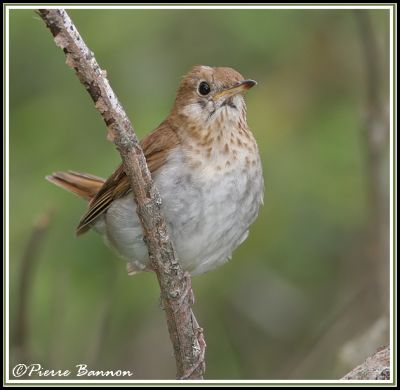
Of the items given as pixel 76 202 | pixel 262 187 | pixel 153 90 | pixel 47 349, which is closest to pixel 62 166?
pixel 76 202

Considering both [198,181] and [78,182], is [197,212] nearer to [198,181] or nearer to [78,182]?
[198,181]

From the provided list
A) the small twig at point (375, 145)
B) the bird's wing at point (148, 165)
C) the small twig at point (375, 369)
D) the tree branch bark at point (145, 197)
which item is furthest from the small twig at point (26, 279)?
the small twig at point (375, 145)

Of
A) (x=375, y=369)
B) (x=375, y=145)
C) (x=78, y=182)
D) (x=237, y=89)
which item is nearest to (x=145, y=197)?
(x=237, y=89)

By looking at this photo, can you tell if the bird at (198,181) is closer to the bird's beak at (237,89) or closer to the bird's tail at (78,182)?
the bird's beak at (237,89)

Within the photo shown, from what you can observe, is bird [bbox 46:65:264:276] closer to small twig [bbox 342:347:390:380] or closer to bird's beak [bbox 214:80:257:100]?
bird's beak [bbox 214:80:257:100]

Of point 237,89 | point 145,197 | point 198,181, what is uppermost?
point 237,89
